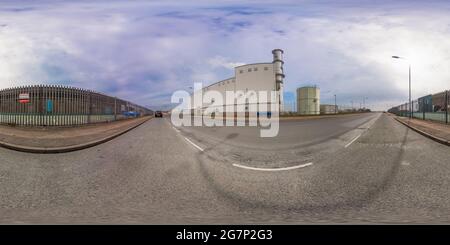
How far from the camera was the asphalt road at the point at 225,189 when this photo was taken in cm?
330

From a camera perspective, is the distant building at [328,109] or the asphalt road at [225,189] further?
the distant building at [328,109]

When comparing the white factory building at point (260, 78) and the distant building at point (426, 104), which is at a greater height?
the white factory building at point (260, 78)

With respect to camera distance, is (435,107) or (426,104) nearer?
(435,107)

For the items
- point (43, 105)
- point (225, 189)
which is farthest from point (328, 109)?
point (225, 189)

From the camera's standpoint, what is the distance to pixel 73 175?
5.11 metres

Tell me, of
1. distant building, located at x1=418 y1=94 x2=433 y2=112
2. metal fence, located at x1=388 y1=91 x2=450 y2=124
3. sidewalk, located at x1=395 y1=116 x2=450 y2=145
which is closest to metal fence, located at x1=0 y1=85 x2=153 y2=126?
sidewalk, located at x1=395 y1=116 x2=450 y2=145

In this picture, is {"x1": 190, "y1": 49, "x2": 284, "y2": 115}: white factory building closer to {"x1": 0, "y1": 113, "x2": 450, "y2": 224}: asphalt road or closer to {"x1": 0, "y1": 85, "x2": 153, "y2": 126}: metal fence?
{"x1": 0, "y1": 85, "x2": 153, "y2": 126}: metal fence

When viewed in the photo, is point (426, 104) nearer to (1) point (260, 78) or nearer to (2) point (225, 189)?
(1) point (260, 78)

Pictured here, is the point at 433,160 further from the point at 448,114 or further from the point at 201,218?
the point at 448,114

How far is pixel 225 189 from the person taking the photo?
13.9ft

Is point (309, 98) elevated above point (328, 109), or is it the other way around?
point (309, 98)

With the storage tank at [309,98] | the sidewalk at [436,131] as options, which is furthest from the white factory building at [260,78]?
the sidewalk at [436,131]

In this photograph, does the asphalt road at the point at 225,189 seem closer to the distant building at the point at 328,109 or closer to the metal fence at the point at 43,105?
the metal fence at the point at 43,105
